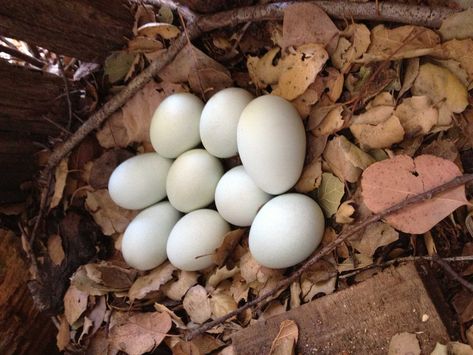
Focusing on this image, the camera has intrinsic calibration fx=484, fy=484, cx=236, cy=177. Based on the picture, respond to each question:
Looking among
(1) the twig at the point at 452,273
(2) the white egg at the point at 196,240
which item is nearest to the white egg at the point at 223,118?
(2) the white egg at the point at 196,240

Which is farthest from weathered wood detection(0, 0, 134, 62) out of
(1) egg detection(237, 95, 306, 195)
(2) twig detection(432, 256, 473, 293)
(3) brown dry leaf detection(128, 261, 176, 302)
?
(2) twig detection(432, 256, 473, 293)

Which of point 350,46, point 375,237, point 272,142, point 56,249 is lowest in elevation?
point 56,249

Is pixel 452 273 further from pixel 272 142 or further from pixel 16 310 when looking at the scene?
pixel 16 310

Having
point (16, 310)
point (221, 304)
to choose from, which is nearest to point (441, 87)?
point (221, 304)

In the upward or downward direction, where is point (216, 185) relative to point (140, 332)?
upward

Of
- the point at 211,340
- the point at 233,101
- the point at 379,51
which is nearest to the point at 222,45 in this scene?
the point at 233,101

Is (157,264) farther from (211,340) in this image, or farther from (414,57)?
(414,57)

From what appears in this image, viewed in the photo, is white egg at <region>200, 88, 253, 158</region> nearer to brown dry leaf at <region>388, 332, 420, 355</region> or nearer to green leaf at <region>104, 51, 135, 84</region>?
green leaf at <region>104, 51, 135, 84</region>
